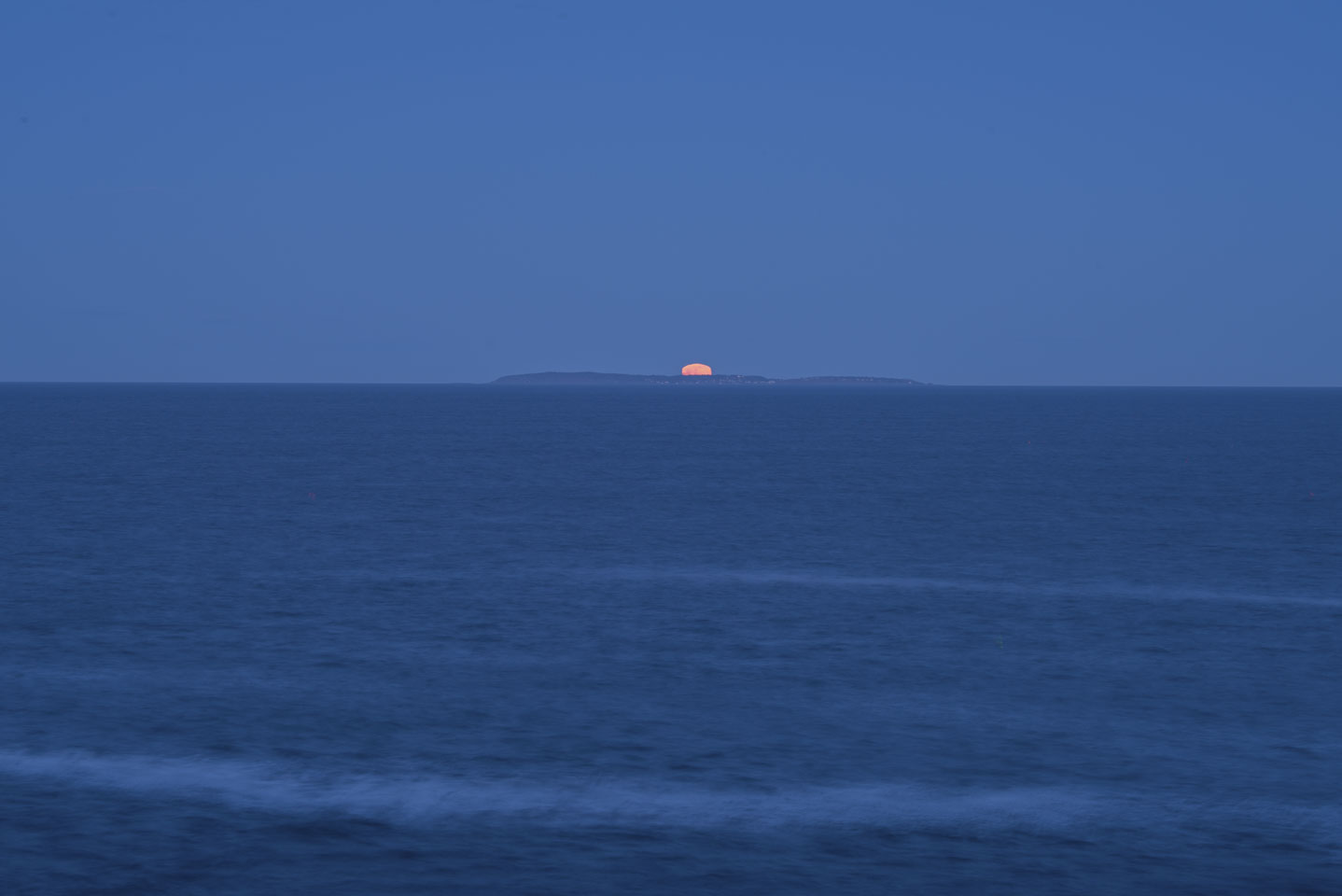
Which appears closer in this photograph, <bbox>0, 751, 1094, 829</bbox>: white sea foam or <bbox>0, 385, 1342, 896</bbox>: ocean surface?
<bbox>0, 385, 1342, 896</bbox>: ocean surface

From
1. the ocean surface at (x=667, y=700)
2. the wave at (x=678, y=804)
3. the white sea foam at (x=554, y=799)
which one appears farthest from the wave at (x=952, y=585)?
the white sea foam at (x=554, y=799)

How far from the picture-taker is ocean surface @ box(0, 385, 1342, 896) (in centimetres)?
1755

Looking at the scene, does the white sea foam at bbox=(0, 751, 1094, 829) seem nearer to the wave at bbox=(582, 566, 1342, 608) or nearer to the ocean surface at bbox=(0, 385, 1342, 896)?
the ocean surface at bbox=(0, 385, 1342, 896)

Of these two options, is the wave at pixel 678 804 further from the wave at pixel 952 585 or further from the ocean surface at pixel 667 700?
the wave at pixel 952 585

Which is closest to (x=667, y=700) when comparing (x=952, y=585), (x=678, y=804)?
(x=678, y=804)

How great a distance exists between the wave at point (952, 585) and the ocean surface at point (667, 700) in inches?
7.4

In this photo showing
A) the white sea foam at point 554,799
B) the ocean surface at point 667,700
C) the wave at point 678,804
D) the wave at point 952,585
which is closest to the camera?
the ocean surface at point 667,700

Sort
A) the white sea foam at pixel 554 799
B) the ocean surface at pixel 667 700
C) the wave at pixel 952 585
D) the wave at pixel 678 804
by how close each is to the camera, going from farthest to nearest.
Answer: the wave at pixel 952 585
the white sea foam at pixel 554 799
the wave at pixel 678 804
the ocean surface at pixel 667 700

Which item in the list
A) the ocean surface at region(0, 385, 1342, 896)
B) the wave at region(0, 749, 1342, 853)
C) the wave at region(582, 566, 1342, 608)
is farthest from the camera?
the wave at region(582, 566, 1342, 608)

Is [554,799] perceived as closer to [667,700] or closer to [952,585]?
[667,700]

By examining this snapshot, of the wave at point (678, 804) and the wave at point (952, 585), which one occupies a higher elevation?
the wave at point (952, 585)

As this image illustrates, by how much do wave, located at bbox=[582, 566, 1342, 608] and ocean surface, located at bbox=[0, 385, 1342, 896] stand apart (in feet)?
0.62

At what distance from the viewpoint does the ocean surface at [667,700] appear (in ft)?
57.6

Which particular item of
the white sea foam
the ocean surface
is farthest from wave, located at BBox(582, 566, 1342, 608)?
the white sea foam
